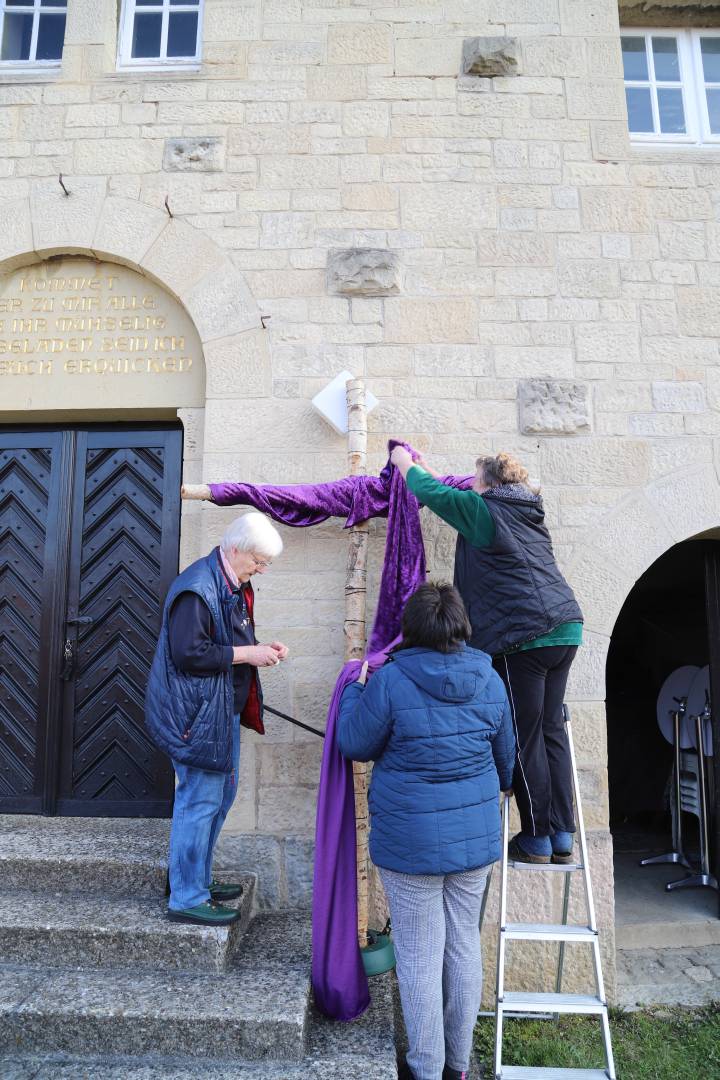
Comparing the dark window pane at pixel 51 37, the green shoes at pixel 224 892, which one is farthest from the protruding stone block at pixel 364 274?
the green shoes at pixel 224 892

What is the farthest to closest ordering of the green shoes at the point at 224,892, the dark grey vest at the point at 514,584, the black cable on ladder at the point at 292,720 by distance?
1. the black cable on ladder at the point at 292,720
2. the green shoes at the point at 224,892
3. the dark grey vest at the point at 514,584

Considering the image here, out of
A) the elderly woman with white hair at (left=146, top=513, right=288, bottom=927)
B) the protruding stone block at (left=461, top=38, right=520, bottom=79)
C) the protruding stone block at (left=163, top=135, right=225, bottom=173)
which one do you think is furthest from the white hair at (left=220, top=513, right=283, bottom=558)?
the protruding stone block at (left=461, top=38, right=520, bottom=79)

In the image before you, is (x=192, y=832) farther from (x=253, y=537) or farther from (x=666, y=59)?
(x=666, y=59)

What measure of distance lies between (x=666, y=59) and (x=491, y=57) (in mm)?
1290

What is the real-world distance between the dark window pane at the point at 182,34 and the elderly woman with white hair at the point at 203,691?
3.42 meters

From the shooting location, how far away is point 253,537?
3041 mm

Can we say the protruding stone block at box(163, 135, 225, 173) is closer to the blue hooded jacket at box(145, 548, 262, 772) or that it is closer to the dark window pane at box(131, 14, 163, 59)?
the dark window pane at box(131, 14, 163, 59)

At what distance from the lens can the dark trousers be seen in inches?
118

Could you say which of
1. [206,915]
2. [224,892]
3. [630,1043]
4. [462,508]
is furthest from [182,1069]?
[462,508]

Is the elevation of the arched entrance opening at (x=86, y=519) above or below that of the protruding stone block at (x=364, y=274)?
below

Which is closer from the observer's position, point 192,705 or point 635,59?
point 192,705

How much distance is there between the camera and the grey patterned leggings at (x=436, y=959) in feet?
8.39

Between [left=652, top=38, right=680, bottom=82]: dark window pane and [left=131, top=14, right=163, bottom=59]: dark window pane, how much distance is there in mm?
3121

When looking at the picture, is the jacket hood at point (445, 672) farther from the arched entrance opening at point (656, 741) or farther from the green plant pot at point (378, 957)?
the arched entrance opening at point (656, 741)
